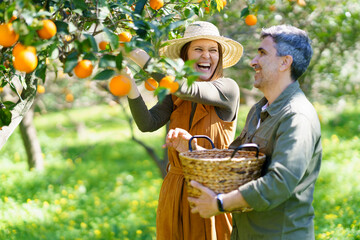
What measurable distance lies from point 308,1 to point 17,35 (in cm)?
347

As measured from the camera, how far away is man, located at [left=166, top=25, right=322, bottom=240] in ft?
4.90

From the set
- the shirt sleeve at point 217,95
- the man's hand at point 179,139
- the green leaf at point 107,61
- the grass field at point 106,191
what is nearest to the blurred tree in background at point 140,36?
the green leaf at point 107,61

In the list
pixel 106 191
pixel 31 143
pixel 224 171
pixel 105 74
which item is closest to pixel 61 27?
pixel 105 74

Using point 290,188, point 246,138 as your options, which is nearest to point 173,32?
point 246,138

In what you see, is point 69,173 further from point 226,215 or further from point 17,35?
point 17,35

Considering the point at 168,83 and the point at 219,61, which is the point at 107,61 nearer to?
the point at 168,83

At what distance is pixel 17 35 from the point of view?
137 centimetres

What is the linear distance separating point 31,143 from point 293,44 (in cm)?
489

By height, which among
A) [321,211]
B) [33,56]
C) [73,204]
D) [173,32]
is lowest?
[73,204]

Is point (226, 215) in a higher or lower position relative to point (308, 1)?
lower

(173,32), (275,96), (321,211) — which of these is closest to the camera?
(275,96)

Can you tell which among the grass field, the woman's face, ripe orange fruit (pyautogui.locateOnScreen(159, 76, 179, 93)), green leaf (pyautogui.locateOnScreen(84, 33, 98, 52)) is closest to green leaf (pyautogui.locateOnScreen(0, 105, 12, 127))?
green leaf (pyautogui.locateOnScreen(84, 33, 98, 52))

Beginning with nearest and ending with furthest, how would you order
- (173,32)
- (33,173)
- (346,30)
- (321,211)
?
(173,32)
(321,211)
(346,30)
(33,173)

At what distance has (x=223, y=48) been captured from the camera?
237 cm
